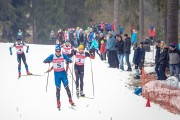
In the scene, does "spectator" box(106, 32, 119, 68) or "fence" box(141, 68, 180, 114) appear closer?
"fence" box(141, 68, 180, 114)

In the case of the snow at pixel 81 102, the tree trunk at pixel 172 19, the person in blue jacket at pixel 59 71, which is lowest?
the snow at pixel 81 102

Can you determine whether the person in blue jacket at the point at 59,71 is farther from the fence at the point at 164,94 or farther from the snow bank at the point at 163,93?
the snow bank at the point at 163,93

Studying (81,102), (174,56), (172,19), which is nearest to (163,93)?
(174,56)

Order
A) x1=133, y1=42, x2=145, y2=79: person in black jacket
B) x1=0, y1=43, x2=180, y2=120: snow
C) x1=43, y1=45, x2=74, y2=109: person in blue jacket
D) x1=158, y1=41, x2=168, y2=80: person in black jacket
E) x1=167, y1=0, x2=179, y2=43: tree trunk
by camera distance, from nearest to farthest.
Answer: x1=0, y1=43, x2=180, y2=120: snow < x1=43, y1=45, x2=74, y2=109: person in blue jacket < x1=158, y1=41, x2=168, y2=80: person in black jacket < x1=133, y1=42, x2=145, y2=79: person in black jacket < x1=167, y1=0, x2=179, y2=43: tree trunk

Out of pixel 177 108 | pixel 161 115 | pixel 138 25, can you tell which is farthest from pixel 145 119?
pixel 138 25

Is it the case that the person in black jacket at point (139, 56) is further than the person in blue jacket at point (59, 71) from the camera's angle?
Yes

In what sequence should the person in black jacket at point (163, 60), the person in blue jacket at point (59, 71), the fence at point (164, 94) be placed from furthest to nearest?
1. the person in black jacket at point (163, 60)
2. the fence at point (164, 94)
3. the person in blue jacket at point (59, 71)

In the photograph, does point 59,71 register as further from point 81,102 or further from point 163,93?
point 163,93

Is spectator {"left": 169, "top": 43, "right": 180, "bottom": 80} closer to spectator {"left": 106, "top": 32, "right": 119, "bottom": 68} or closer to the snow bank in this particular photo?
the snow bank

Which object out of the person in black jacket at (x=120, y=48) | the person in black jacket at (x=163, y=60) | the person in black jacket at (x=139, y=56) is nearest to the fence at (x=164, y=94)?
the person in black jacket at (x=163, y=60)

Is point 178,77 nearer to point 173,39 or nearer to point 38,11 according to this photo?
point 173,39

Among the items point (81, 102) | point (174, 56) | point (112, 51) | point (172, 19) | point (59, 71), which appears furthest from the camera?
point (112, 51)

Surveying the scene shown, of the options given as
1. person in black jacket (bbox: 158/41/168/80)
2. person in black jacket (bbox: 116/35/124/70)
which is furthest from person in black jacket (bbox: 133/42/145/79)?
person in black jacket (bbox: 116/35/124/70)

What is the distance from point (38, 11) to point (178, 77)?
34813mm
